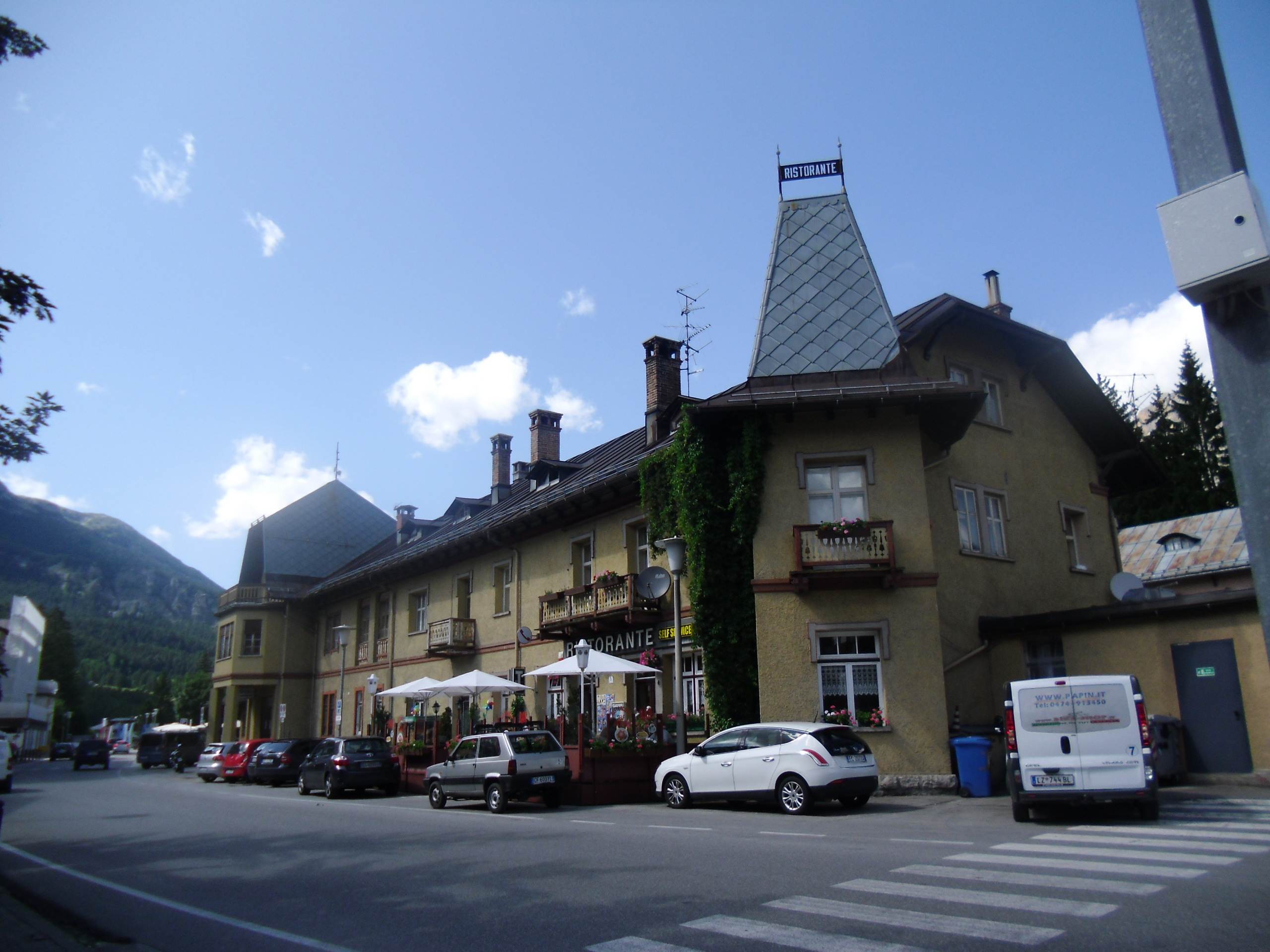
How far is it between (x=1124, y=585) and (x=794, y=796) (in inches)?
462

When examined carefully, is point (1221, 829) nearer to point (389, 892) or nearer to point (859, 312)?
point (389, 892)

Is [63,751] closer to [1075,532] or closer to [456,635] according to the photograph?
[456,635]

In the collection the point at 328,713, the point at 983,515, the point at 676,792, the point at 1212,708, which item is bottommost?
the point at 676,792

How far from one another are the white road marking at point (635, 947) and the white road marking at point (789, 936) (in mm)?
455

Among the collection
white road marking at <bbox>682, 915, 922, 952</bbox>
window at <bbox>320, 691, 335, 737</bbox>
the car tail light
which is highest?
window at <bbox>320, 691, 335, 737</bbox>

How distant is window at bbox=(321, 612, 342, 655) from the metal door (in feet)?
113

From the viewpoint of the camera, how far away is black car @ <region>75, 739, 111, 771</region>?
5091cm

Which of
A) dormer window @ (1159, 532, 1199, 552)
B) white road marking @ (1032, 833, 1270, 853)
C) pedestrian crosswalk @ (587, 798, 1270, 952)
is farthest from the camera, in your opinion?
dormer window @ (1159, 532, 1199, 552)

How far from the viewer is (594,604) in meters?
23.8

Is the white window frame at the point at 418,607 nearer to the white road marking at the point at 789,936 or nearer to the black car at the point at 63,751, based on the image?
the white road marking at the point at 789,936

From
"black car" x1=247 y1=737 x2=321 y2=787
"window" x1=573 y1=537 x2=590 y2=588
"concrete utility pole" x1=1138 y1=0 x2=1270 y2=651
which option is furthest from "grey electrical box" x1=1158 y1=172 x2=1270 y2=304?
"black car" x1=247 y1=737 x2=321 y2=787

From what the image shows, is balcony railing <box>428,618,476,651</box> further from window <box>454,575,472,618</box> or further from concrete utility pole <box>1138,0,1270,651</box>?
concrete utility pole <box>1138,0,1270,651</box>

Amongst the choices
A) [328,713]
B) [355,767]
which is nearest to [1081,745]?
[355,767]

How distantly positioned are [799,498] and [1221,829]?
1022cm
